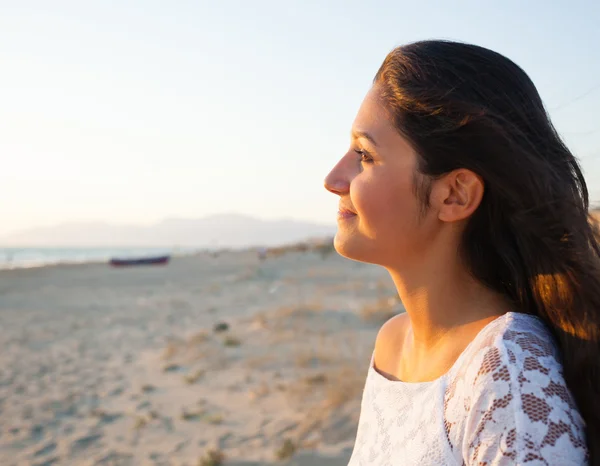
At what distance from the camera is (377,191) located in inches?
62.2

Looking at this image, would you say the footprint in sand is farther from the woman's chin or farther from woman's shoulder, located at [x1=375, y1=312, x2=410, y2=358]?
the woman's chin

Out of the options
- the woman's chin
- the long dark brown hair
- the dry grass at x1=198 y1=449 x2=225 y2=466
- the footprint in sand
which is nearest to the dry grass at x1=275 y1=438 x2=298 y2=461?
the dry grass at x1=198 y1=449 x2=225 y2=466

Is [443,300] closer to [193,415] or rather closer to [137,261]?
[193,415]

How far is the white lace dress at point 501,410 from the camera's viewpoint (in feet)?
3.49

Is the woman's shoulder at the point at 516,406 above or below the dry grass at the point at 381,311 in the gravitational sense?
above

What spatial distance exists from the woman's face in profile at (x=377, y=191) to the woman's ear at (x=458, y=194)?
0.23 ft

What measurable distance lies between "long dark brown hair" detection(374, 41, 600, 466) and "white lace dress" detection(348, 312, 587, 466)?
0.12 m

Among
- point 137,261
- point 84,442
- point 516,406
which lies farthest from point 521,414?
point 137,261

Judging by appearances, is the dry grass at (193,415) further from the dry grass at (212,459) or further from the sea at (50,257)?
the sea at (50,257)

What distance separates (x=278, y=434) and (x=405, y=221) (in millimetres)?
3893

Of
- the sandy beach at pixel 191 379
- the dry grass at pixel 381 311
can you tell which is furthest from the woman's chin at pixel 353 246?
the dry grass at pixel 381 311

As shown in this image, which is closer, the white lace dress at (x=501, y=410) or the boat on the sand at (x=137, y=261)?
the white lace dress at (x=501, y=410)

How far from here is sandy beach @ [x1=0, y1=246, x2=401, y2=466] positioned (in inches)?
195

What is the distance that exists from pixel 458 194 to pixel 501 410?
0.61 m
